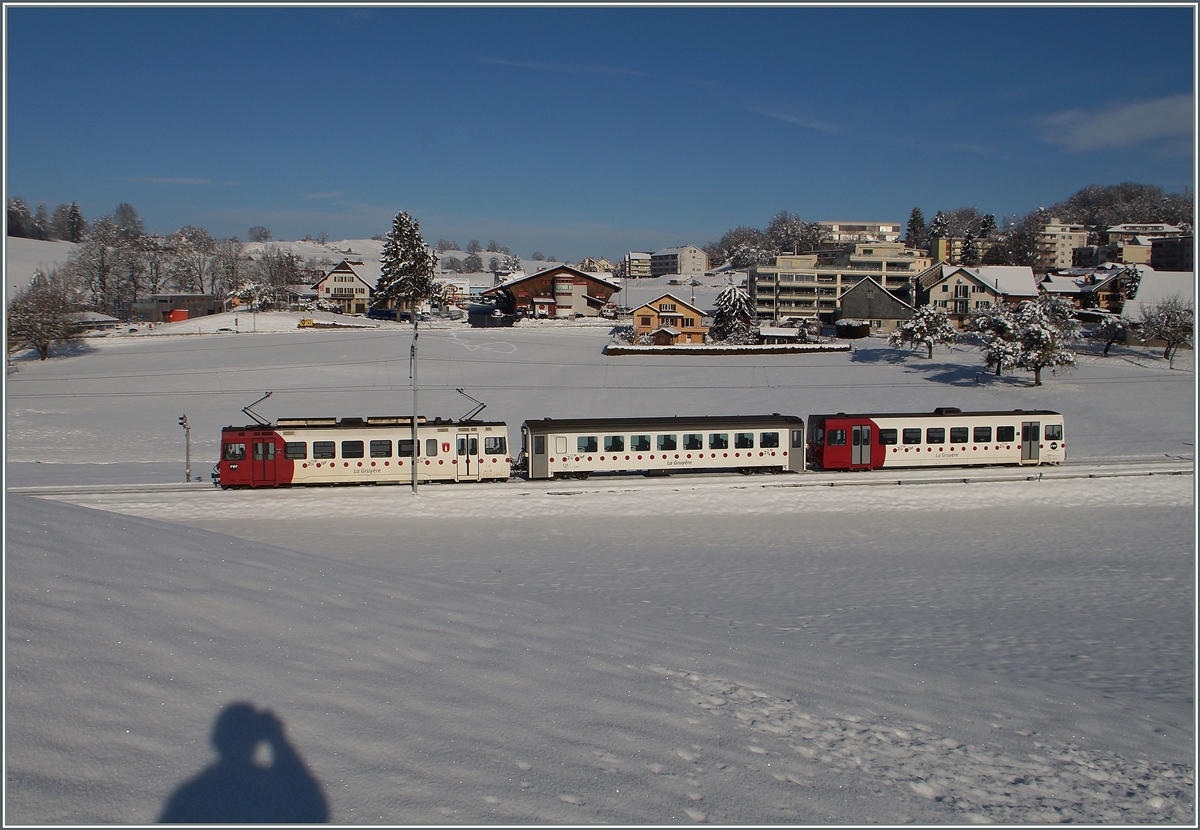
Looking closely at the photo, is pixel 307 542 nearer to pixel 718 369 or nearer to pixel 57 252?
pixel 718 369

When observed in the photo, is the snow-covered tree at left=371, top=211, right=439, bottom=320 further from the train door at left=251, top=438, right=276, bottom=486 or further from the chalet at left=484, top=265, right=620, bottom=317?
the train door at left=251, top=438, right=276, bottom=486

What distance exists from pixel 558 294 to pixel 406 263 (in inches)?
752

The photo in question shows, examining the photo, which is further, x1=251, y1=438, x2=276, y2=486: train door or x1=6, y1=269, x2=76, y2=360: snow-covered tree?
x1=6, y1=269, x2=76, y2=360: snow-covered tree

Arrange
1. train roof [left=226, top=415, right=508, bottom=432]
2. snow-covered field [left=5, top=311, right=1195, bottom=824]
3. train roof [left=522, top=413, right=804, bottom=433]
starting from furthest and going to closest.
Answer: train roof [left=522, top=413, right=804, bottom=433] < train roof [left=226, top=415, right=508, bottom=432] < snow-covered field [left=5, top=311, right=1195, bottom=824]

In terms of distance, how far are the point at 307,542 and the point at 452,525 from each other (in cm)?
425

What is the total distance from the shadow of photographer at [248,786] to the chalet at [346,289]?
108 m

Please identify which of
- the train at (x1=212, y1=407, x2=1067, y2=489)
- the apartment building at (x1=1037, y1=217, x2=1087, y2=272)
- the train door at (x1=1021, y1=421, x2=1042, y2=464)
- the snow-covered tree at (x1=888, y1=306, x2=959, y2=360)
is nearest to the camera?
the train at (x1=212, y1=407, x2=1067, y2=489)

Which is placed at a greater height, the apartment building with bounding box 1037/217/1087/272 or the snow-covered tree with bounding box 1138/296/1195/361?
the apartment building with bounding box 1037/217/1087/272

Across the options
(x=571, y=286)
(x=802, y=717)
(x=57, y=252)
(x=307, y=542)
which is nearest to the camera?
(x=802, y=717)

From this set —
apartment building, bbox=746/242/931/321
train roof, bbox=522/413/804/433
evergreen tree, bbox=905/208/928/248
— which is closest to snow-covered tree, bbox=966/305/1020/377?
train roof, bbox=522/413/804/433

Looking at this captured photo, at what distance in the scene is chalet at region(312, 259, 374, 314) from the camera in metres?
109

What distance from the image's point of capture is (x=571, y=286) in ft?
310

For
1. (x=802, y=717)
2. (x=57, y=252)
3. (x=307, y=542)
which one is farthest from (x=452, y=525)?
(x=57, y=252)

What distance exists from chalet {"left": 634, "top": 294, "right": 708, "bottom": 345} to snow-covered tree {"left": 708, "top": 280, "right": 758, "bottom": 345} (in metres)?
2.90
